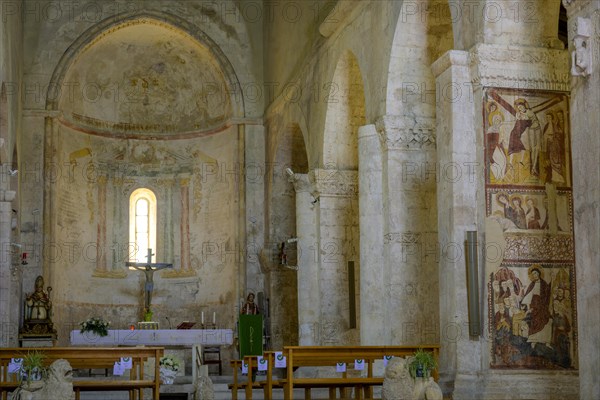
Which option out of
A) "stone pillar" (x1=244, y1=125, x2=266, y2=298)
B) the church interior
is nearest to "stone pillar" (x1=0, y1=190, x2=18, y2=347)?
the church interior

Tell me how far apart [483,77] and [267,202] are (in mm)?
14492

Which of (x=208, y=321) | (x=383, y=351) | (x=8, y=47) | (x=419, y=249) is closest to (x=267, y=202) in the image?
(x=208, y=321)

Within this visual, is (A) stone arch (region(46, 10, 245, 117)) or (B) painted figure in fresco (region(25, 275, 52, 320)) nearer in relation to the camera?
(B) painted figure in fresco (region(25, 275, 52, 320))

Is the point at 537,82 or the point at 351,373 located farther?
the point at 351,373

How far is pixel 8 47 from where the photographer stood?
22.6 m

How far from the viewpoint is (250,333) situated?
1006 inches

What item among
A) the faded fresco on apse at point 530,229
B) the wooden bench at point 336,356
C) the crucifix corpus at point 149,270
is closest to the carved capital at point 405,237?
the wooden bench at point 336,356

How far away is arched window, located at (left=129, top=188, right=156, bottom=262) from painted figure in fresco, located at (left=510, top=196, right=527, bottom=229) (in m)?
17.6

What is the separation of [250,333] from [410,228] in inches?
371

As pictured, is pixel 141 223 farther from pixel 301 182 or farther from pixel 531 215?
pixel 531 215

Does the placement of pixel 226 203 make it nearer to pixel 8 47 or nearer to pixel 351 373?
pixel 8 47

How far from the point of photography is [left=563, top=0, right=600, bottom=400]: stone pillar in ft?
36.0

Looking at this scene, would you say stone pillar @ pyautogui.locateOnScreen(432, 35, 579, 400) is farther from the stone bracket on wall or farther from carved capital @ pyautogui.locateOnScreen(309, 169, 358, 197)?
carved capital @ pyautogui.locateOnScreen(309, 169, 358, 197)

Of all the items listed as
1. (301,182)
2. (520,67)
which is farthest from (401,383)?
(301,182)
